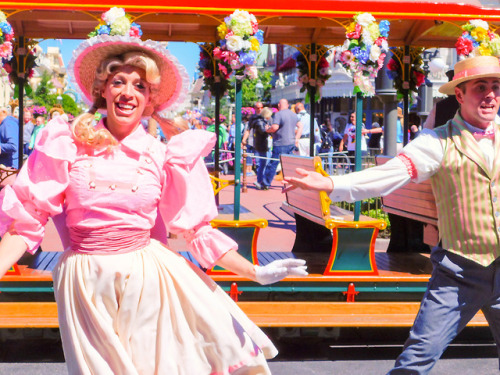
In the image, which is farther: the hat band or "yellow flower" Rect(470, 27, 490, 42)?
"yellow flower" Rect(470, 27, 490, 42)

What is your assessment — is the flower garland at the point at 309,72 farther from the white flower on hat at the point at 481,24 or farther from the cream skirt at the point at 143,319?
the cream skirt at the point at 143,319

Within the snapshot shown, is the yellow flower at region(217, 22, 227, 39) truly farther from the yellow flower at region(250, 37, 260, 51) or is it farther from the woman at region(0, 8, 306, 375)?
the woman at region(0, 8, 306, 375)

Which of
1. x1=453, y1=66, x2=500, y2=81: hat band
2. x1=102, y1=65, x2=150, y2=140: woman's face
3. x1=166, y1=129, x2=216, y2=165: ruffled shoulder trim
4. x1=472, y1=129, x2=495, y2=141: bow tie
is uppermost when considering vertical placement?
x1=453, y1=66, x2=500, y2=81: hat band

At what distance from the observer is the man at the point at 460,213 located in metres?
3.43

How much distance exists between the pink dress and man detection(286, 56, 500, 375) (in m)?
0.87

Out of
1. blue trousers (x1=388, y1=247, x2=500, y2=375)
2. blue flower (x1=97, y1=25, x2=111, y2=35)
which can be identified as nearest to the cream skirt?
blue trousers (x1=388, y1=247, x2=500, y2=375)

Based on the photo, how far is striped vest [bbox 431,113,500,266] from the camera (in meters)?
3.50

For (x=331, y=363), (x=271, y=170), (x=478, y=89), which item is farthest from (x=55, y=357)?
(x=271, y=170)

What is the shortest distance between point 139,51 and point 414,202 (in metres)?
3.87

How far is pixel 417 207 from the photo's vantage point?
636cm

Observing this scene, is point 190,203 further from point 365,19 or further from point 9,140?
point 9,140

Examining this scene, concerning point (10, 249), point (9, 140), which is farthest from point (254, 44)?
point (9, 140)

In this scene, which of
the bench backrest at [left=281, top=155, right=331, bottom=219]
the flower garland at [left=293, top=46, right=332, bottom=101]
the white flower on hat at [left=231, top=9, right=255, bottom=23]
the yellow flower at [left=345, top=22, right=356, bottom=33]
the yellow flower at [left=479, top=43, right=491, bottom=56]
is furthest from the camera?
the flower garland at [left=293, top=46, right=332, bottom=101]

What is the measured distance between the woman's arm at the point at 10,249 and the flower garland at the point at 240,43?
299 centimetres
